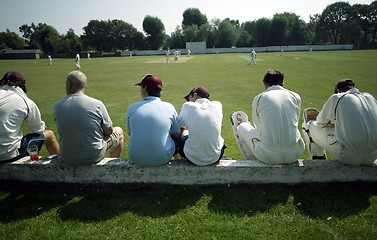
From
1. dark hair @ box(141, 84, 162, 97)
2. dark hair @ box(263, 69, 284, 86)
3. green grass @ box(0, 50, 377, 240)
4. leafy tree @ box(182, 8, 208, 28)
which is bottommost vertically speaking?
green grass @ box(0, 50, 377, 240)

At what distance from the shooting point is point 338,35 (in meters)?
95.1

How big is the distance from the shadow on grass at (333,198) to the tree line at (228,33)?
92.3m

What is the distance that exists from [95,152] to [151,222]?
4.14 feet

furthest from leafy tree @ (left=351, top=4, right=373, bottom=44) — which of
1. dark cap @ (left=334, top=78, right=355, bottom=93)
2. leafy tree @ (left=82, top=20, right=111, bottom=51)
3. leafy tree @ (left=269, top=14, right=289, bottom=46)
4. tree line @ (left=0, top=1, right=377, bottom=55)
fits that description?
dark cap @ (left=334, top=78, right=355, bottom=93)

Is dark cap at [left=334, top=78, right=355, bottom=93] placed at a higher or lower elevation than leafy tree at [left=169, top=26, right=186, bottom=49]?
lower

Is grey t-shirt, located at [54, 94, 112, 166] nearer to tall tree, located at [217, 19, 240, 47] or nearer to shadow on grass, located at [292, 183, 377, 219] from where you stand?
shadow on grass, located at [292, 183, 377, 219]

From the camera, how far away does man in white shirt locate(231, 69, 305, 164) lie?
3.55 meters

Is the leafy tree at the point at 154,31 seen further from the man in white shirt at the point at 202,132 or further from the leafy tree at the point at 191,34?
the man in white shirt at the point at 202,132

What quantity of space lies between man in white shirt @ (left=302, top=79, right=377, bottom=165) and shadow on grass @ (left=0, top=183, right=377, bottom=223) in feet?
1.62

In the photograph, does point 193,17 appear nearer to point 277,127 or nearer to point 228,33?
point 228,33

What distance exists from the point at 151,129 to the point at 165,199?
929 millimetres

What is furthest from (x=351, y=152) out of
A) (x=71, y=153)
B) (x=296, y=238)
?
(x=71, y=153)

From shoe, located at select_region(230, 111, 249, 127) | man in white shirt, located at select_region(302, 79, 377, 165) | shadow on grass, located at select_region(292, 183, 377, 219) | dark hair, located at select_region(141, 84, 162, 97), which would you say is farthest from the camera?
shoe, located at select_region(230, 111, 249, 127)

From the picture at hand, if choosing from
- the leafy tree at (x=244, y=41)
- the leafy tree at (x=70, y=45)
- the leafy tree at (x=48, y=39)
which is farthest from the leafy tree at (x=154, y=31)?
the leafy tree at (x=48, y=39)
